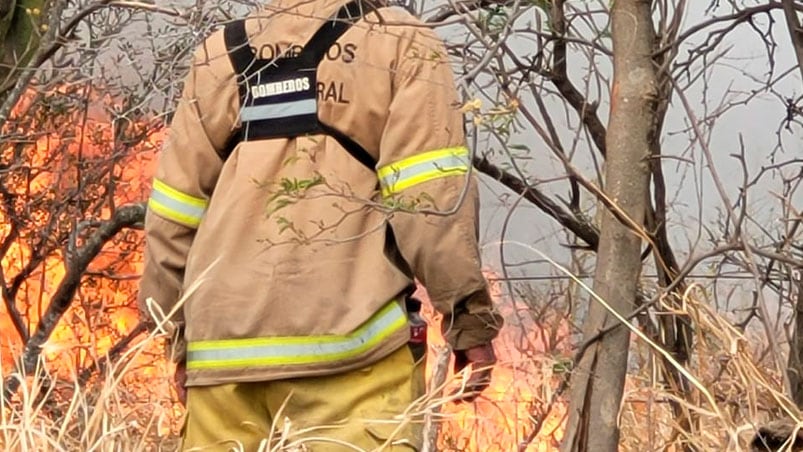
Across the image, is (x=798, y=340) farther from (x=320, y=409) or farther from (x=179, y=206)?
(x=179, y=206)

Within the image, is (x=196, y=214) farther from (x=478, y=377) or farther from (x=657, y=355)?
(x=657, y=355)

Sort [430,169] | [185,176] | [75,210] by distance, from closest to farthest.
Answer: [430,169] < [185,176] < [75,210]

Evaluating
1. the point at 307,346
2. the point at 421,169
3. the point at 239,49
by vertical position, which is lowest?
the point at 307,346

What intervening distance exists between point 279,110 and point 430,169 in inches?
15.8

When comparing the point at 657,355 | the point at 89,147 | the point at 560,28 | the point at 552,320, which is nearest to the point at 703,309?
the point at 657,355

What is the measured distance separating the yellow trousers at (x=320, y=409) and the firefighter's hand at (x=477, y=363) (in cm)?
10

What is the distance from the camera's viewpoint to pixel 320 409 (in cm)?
292

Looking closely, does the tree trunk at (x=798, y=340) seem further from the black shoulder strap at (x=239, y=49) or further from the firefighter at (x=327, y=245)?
the black shoulder strap at (x=239, y=49)

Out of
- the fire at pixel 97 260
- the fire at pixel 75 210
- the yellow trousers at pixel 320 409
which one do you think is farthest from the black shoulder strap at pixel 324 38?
the fire at pixel 75 210

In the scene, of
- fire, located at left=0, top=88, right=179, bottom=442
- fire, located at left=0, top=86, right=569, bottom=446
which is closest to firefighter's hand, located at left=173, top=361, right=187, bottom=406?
fire, located at left=0, top=86, right=569, bottom=446

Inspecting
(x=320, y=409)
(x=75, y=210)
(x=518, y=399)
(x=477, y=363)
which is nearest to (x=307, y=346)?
(x=320, y=409)

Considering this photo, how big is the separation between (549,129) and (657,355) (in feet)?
1.81

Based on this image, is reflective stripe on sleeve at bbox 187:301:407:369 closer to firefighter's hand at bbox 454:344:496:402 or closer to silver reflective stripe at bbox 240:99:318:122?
firefighter's hand at bbox 454:344:496:402

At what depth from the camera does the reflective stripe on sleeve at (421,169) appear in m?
2.78
